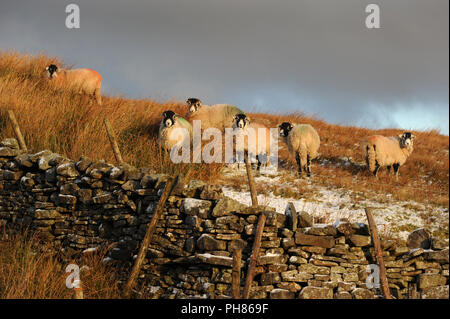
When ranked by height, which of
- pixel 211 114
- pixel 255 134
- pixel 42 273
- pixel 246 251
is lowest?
pixel 42 273

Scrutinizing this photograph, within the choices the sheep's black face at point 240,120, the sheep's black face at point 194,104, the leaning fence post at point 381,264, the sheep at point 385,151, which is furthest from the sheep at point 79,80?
the leaning fence post at point 381,264

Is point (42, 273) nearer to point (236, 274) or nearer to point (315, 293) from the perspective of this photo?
point (236, 274)

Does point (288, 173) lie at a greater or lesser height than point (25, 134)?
lesser

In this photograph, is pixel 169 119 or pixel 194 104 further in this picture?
pixel 194 104

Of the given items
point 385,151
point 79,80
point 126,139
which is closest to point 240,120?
point 126,139

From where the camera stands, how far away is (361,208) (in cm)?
1097

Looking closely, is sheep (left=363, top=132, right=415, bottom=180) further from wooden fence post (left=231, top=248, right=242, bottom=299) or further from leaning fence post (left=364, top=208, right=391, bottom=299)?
wooden fence post (left=231, top=248, right=242, bottom=299)

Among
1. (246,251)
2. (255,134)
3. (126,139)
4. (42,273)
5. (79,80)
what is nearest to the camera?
(246,251)

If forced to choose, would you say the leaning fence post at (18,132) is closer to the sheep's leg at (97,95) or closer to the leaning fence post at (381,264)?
the sheep's leg at (97,95)

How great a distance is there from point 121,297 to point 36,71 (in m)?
13.1

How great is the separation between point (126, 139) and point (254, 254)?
22.9ft
